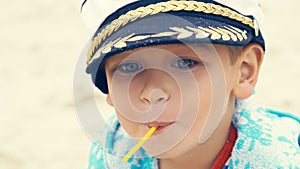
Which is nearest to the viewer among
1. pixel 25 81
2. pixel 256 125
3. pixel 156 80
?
pixel 156 80

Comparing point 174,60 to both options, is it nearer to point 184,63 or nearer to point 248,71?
point 184,63

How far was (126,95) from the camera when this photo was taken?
113 centimetres

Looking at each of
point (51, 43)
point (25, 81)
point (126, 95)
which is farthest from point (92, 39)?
point (51, 43)

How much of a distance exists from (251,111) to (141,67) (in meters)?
0.31

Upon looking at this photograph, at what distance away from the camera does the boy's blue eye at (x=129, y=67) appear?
1117 millimetres

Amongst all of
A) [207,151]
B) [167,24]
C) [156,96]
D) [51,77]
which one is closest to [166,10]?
[167,24]

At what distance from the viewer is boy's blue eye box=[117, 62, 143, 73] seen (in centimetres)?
112

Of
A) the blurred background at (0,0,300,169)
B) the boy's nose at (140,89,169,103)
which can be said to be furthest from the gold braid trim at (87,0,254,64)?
the blurred background at (0,0,300,169)

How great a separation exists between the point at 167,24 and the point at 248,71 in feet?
0.68

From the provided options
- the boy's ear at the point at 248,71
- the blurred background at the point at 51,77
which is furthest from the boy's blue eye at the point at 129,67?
the blurred background at the point at 51,77

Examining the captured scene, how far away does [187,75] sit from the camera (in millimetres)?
1103

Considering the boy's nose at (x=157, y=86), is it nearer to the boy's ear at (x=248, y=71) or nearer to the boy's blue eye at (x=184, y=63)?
the boy's blue eye at (x=184, y=63)

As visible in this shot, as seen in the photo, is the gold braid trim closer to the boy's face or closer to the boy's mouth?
the boy's face

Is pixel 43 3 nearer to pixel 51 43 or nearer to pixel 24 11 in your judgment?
pixel 24 11
